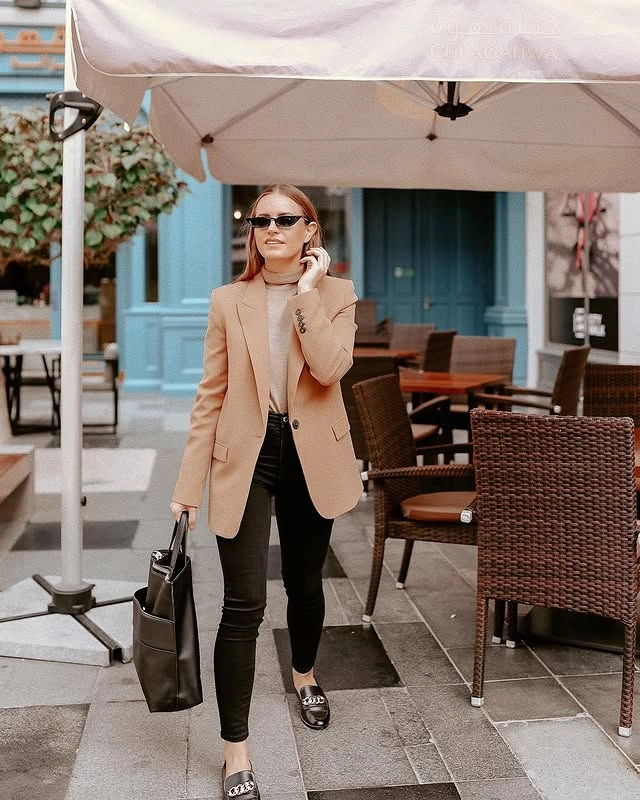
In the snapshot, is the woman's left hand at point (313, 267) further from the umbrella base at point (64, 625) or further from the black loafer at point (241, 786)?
the umbrella base at point (64, 625)

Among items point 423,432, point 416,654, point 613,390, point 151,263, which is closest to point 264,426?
point 416,654

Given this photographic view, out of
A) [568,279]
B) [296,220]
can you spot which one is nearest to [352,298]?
[296,220]

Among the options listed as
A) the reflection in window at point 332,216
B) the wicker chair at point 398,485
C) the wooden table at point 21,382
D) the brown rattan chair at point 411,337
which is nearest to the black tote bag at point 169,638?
the wicker chair at point 398,485

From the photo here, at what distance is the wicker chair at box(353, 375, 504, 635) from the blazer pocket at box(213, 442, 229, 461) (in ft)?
4.19

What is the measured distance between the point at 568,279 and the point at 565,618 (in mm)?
8070

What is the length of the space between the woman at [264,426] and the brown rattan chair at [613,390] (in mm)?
2737

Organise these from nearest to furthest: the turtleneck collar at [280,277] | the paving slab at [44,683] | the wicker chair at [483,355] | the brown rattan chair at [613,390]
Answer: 1. the turtleneck collar at [280,277]
2. the paving slab at [44,683]
3. the brown rattan chair at [613,390]
4. the wicker chair at [483,355]

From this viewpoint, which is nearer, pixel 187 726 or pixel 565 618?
pixel 187 726

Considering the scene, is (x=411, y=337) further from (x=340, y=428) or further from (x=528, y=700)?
(x=340, y=428)

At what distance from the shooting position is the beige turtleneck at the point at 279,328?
2.90 metres

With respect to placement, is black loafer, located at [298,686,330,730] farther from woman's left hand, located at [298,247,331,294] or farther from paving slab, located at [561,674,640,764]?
woman's left hand, located at [298,247,331,294]

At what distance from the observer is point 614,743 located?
3.07m

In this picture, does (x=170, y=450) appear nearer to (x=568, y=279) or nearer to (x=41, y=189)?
(x=41, y=189)

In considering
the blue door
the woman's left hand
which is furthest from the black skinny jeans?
the blue door
